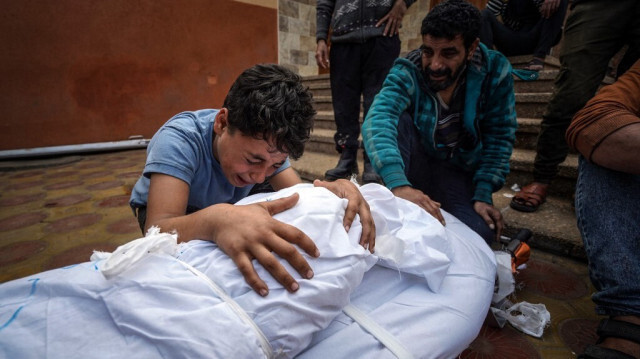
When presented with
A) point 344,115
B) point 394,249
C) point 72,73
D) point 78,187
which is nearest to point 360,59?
point 344,115

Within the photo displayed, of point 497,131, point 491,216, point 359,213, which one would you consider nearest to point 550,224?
point 491,216

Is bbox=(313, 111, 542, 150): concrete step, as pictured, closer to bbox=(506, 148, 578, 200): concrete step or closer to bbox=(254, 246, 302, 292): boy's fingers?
bbox=(506, 148, 578, 200): concrete step

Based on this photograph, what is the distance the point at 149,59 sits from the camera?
4344mm

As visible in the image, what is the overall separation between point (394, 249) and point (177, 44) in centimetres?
499

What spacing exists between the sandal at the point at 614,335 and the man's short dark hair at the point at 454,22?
125 cm

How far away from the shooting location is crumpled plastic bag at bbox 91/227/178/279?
0.53 m

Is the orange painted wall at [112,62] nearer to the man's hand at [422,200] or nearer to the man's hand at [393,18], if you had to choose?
the man's hand at [393,18]

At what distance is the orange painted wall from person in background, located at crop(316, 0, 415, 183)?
9.85ft

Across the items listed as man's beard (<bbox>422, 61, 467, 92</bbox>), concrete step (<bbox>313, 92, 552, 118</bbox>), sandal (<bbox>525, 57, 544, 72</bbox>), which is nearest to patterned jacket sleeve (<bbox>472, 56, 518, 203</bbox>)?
man's beard (<bbox>422, 61, 467, 92</bbox>)

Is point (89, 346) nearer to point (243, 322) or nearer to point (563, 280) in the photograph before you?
point (243, 322)

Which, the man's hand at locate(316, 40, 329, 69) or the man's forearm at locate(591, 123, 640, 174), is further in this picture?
the man's hand at locate(316, 40, 329, 69)

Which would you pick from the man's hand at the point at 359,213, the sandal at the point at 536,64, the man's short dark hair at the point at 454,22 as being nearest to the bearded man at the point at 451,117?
the man's short dark hair at the point at 454,22

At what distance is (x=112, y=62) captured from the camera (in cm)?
409

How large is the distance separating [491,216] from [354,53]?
153cm
